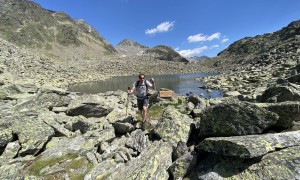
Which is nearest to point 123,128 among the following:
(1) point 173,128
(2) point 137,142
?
(2) point 137,142

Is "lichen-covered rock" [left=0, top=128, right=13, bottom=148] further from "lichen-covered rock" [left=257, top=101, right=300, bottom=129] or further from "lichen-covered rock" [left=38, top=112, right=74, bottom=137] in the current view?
"lichen-covered rock" [left=257, top=101, right=300, bottom=129]

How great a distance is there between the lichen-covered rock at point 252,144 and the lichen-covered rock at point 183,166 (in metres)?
0.71

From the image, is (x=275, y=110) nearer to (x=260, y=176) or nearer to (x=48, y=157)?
(x=260, y=176)

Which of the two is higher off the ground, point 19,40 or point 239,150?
A: point 19,40

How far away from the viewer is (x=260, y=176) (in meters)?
5.94

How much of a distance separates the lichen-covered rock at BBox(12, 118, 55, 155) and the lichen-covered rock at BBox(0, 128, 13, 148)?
229mm

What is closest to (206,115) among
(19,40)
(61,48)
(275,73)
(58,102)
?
(58,102)

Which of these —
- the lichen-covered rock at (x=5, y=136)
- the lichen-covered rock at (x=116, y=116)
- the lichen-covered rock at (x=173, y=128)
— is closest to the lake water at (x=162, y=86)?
the lichen-covered rock at (x=116, y=116)

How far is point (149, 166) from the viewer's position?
24.6 feet

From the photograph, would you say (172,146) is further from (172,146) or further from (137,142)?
(137,142)

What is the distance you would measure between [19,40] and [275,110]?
19109 cm

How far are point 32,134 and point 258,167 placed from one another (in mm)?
9480

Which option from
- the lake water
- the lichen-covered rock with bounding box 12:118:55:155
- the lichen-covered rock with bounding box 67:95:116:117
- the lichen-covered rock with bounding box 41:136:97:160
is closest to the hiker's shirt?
the lichen-covered rock with bounding box 67:95:116:117

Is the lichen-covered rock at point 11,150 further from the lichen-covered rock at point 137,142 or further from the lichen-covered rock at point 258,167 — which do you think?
the lichen-covered rock at point 258,167
